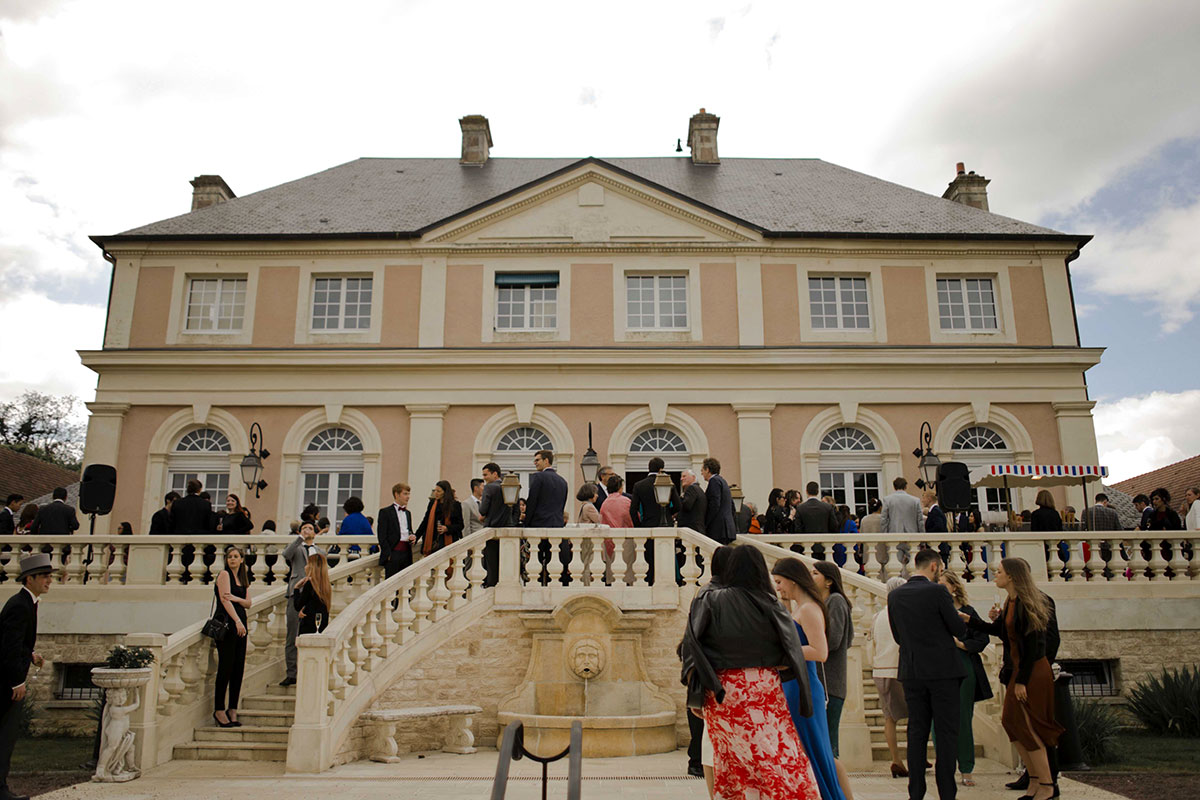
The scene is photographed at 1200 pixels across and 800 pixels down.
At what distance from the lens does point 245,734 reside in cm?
909

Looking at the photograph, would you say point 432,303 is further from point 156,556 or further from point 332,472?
point 156,556

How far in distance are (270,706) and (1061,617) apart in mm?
9811

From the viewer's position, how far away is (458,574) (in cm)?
1036

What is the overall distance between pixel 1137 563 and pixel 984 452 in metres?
6.47

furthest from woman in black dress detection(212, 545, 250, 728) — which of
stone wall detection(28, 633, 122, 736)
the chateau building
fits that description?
the chateau building

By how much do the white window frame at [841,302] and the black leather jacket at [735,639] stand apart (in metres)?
14.9

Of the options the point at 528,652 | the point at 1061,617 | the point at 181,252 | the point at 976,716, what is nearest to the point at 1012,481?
the point at 1061,617

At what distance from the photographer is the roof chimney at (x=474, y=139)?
2461cm

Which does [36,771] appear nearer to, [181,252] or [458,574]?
[458,574]

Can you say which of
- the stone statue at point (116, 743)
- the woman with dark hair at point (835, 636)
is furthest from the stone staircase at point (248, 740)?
the woman with dark hair at point (835, 636)

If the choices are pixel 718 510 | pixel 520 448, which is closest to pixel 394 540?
pixel 718 510

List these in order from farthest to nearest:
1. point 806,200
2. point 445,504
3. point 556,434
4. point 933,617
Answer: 1. point 806,200
2. point 556,434
3. point 445,504
4. point 933,617

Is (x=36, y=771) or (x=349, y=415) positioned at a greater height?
(x=349, y=415)

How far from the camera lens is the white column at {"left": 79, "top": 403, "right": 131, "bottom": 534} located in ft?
59.3
